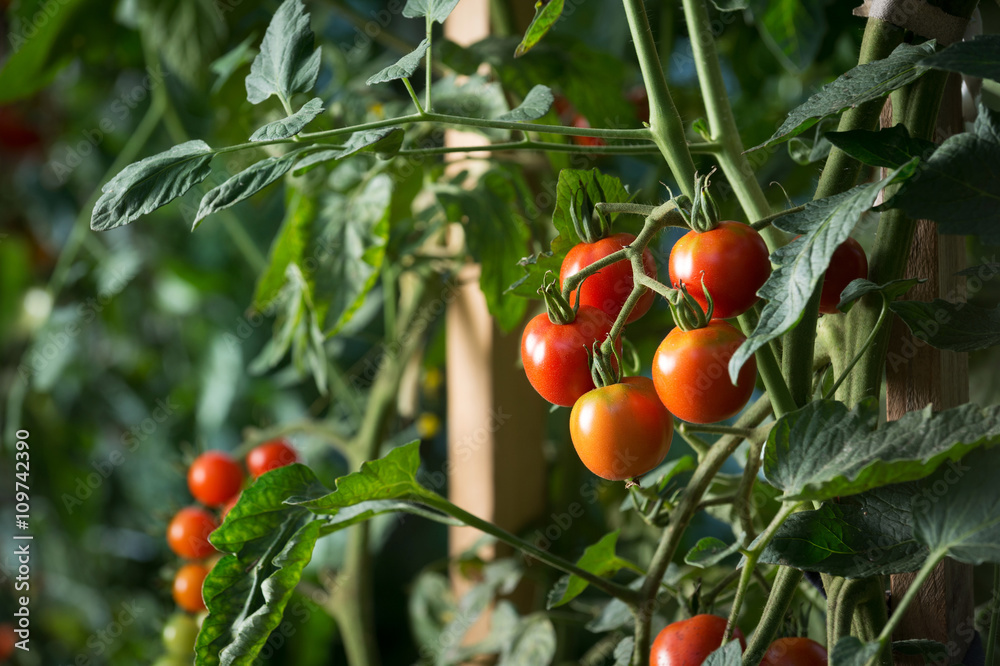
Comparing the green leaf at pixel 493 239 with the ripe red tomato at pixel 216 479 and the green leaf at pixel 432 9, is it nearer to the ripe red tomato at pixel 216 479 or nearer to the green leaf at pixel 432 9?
the green leaf at pixel 432 9

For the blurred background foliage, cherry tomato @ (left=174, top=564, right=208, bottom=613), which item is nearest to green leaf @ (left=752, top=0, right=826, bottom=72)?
the blurred background foliage

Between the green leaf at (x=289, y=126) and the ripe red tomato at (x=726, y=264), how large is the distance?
14 cm

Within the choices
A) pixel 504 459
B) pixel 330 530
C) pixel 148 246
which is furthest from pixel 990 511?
pixel 148 246

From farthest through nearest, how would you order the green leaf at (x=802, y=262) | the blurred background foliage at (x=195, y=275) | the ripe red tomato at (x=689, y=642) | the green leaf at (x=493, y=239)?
the blurred background foliage at (x=195, y=275) < the green leaf at (x=493, y=239) < the ripe red tomato at (x=689, y=642) < the green leaf at (x=802, y=262)

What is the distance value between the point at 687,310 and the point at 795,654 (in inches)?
6.2

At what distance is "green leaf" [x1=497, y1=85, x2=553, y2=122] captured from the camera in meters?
0.32

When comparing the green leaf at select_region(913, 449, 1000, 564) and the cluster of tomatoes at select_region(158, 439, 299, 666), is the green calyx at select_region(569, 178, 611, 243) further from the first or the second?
the cluster of tomatoes at select_region(158, 439, 299, 666)

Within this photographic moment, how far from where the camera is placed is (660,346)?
0.28 metres

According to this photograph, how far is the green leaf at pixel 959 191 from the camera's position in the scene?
0.83 ft

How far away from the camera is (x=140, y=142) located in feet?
2.66

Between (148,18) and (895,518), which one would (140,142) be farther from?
(895,518)

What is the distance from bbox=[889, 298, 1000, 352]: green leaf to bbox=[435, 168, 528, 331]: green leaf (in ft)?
0.83

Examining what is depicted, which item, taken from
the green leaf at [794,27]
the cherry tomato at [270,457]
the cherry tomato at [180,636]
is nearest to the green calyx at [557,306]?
the green leaf at [794,27]

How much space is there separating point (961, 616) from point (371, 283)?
36cm
